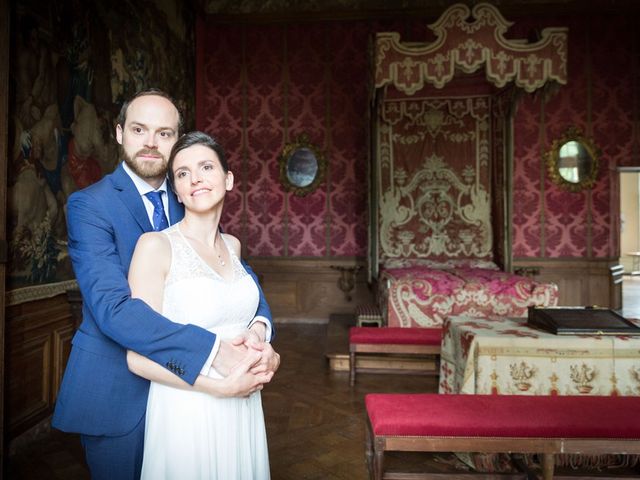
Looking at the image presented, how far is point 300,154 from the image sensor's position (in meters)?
7.12

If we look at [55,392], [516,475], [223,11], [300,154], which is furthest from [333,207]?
[516,475]

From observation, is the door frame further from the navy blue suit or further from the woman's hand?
the woman's hand

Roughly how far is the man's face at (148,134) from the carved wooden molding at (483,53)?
390cm

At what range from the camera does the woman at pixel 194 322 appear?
1.12m

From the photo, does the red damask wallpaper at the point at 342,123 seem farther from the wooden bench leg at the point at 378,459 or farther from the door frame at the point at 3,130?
the wooden bench leg at the point at 378,459

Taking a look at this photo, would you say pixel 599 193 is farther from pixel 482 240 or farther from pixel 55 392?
pixel 55 392

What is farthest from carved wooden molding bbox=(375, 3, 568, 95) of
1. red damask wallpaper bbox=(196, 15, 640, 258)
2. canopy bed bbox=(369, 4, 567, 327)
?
red damask wallpaper bbox=(196, 15, 640, 258)

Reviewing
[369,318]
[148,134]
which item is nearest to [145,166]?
[148,134]

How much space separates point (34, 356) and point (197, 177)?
268cm

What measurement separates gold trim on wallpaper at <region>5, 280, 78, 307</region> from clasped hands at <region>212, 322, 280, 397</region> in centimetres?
239

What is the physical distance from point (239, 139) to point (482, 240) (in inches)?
156

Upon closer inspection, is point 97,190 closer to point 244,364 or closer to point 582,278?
point 244,364

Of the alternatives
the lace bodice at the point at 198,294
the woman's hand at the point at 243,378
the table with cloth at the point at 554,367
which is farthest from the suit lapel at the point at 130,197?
the table with cloth at the point at 554,367

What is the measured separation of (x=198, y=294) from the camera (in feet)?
3.80
